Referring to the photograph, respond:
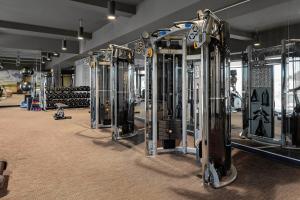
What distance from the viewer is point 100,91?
8.06m

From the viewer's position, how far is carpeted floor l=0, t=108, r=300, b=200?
2883mm

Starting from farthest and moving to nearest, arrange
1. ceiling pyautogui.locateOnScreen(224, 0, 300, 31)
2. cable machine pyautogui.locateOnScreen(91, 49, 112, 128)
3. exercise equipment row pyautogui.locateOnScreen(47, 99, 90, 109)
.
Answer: exercise equipment row pyautogui.locateOnScreen(47, 99, 90, 109) < cable machine pyautogui.locateOnScreen(91, 49, 112, 128) < ceiling pyautogui.locateOnScreen(224, 0, 300, 31)

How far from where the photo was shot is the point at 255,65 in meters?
5.85

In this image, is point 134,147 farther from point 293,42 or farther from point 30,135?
point 293,42

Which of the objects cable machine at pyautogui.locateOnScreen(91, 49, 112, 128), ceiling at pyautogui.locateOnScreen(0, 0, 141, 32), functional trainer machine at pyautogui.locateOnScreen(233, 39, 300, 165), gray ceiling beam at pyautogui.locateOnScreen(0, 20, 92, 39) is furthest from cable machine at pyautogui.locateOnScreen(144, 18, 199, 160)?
gray ceiling beam at pyautogui.locateOnScreen(0, 20, 92, 39)

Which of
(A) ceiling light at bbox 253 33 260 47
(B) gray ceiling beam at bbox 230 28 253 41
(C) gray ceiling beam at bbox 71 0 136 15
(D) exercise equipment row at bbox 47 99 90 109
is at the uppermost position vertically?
(C) gray ceiling beam at bbox 71 0 136 15

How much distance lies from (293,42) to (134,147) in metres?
3.79

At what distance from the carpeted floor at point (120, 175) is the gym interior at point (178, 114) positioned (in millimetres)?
17

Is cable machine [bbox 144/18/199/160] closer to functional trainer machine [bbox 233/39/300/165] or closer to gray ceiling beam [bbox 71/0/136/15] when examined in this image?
functional trainer machine [bbox 233/39/300/165]

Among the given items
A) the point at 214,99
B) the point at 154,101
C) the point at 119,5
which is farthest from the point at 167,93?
the point at 119,5

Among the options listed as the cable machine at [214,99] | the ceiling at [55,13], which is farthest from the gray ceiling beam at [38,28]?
the cable machine at [214,99]

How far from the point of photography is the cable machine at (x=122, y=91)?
19.5 feet

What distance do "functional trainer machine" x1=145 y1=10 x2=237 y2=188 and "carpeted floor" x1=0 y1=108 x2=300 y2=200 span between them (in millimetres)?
303

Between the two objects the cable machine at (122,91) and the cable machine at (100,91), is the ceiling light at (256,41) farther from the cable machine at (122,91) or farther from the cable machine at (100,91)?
the cable machine at (100,91)
